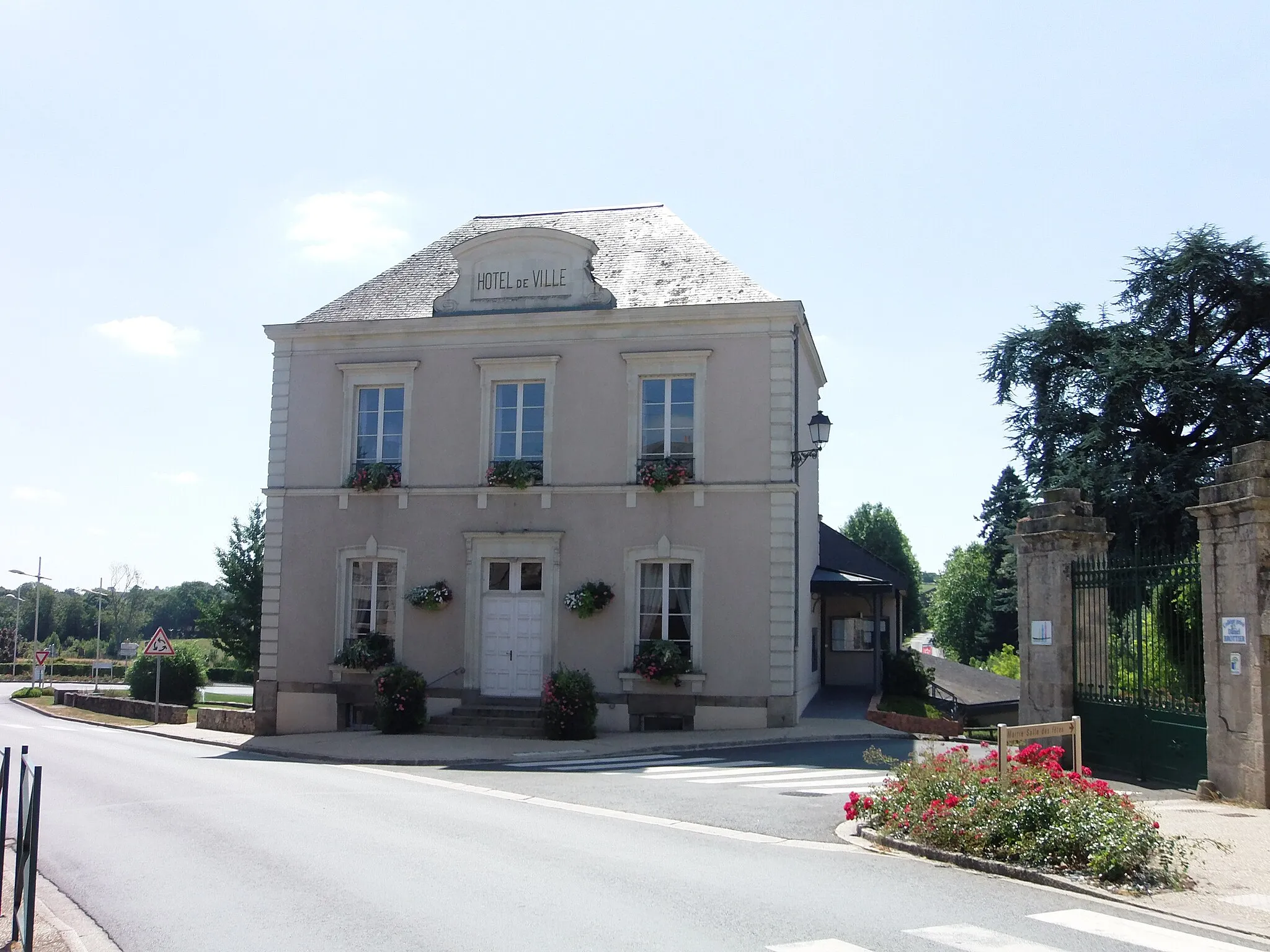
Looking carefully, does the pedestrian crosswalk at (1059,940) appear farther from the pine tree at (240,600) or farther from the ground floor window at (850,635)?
the pine tree at (240,600)

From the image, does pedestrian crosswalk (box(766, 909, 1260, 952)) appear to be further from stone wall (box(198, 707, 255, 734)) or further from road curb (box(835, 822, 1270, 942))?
stone wall (box(198, 707, 255, 734))

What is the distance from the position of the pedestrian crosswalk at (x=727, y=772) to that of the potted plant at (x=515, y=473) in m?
5.72

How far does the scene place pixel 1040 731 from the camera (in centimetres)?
976

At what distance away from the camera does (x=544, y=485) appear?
66.4 ft

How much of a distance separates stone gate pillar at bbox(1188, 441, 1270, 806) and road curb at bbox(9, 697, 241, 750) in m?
15.1

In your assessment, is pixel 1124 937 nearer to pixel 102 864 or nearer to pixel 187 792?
pixel 102 864

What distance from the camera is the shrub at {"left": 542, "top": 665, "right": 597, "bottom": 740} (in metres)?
18.1

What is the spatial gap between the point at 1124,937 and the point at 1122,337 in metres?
35.0

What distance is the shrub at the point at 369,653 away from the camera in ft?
66.4

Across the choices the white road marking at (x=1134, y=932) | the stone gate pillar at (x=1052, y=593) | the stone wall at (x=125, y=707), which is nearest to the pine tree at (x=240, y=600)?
the stone wall at (x=125, y=707)

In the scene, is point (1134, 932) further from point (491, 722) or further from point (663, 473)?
Answer: point (491, 722)

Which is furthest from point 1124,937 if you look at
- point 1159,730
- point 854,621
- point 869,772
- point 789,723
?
point 854,621

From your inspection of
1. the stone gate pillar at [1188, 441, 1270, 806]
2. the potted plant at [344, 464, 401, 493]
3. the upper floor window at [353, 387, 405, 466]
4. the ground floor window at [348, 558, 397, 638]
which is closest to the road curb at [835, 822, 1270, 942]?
the stone gate pillar at [1188, 441, 1270, 806]

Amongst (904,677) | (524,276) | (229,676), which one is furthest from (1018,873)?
(229,676)
